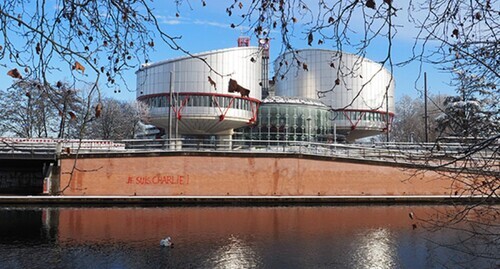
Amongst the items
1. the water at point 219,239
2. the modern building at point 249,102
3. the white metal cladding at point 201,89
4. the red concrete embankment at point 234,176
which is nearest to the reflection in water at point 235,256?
the water at point 219,239

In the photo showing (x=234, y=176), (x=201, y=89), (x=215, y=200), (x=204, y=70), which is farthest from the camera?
(x=201, y=89)

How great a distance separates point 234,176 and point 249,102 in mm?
25752

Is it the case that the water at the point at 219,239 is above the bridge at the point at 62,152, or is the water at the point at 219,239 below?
below

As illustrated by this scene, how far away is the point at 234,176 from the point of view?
2866 centimetres

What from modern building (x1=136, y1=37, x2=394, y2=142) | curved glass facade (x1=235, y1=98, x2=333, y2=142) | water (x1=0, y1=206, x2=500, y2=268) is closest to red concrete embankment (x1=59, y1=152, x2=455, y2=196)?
water (x1=0, y1=206, x2=500, y2=268)

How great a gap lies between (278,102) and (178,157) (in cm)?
2980

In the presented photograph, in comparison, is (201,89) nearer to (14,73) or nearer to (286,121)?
(286,121)

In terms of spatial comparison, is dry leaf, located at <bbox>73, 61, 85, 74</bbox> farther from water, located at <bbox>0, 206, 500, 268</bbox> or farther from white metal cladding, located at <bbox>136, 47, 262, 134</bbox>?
white metal cladding, located at <bbox>136, 47, 262, 134</bbox>

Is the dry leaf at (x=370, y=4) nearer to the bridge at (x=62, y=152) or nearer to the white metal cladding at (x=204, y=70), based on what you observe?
the bridge at (x=62, y=152)

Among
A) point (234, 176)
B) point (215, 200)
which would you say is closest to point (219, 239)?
point (215, 200)

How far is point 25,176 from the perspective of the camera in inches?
1256

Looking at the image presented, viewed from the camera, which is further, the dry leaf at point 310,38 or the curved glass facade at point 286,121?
the curved glass facade at point 286,121

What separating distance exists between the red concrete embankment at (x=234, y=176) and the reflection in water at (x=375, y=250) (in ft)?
33.0

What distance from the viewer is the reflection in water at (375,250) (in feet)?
45.3
